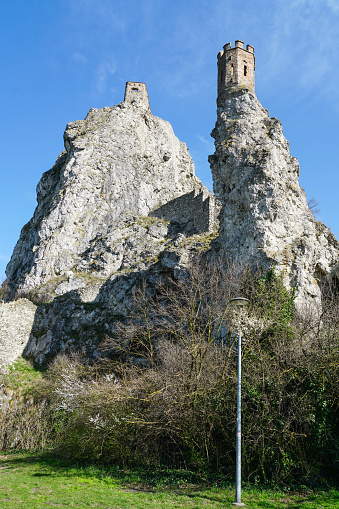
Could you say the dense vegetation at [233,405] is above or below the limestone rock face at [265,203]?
below

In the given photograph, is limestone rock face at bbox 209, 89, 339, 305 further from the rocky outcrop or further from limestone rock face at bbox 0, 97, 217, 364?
the rocky outcrop

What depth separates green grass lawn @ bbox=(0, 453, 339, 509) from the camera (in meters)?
10.5

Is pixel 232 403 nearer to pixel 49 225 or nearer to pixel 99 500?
pixel 99 500

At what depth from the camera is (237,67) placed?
88.1 ft

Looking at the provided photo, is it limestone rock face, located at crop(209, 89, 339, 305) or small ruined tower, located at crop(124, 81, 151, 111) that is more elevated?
small ruined tower, located at crop(124, 81, 151, 111)

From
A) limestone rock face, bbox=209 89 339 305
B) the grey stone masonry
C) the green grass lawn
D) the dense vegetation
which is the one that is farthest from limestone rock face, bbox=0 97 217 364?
the green grass lawn

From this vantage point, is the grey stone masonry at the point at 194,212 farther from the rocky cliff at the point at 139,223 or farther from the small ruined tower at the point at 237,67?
the small ruined tower at the point at 237,67

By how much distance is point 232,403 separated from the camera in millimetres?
13797

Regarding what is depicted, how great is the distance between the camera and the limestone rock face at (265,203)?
19.8 meters

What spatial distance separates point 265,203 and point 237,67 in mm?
11628

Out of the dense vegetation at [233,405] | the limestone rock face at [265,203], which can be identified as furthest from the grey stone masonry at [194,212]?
the dense vegetation at [233,405]

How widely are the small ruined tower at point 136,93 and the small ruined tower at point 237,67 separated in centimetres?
2648

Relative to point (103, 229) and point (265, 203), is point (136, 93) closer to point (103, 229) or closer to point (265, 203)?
point (103, 229)

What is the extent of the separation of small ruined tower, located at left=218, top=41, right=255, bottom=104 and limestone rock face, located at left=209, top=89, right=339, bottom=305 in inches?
50.4
